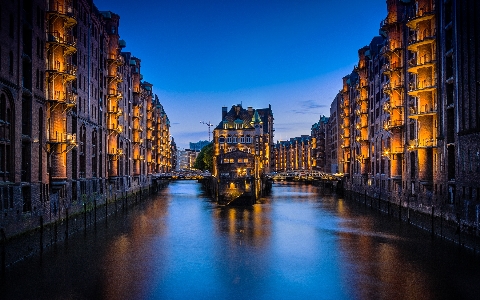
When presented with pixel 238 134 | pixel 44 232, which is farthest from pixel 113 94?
pixel 238 134

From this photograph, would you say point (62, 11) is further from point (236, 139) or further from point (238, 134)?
point (238, 134)

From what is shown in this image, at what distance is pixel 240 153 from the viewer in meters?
97.4

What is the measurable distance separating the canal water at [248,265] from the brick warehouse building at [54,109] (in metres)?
5.58

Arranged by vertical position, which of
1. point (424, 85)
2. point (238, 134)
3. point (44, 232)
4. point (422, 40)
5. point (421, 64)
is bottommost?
point (44, 232)

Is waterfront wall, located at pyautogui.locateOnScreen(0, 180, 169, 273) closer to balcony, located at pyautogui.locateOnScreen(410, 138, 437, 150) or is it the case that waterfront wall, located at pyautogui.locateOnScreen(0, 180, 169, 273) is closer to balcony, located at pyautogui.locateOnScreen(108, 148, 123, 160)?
balcony, located at pyautogui.locateOnScreen(108, 148, 123, 160)

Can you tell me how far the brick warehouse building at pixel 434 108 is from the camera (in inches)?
1613

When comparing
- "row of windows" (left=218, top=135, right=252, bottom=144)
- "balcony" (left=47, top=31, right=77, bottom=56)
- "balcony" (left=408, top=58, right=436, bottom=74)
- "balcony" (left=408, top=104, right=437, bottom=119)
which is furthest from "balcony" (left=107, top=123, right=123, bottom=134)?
"row of windows" (left=218, top=135, right=252, bottom=144)

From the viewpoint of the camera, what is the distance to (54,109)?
46.0 metres

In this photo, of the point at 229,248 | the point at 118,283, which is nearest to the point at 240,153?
the point at 229,248

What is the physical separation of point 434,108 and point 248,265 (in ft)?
96.8

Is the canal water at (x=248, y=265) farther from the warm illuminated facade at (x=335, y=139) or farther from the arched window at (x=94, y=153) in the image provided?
the warm illuminated facade at (x=335, y=139)

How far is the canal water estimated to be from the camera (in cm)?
2453

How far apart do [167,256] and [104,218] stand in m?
23.1

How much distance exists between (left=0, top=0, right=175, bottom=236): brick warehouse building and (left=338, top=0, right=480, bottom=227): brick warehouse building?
3303 cm
